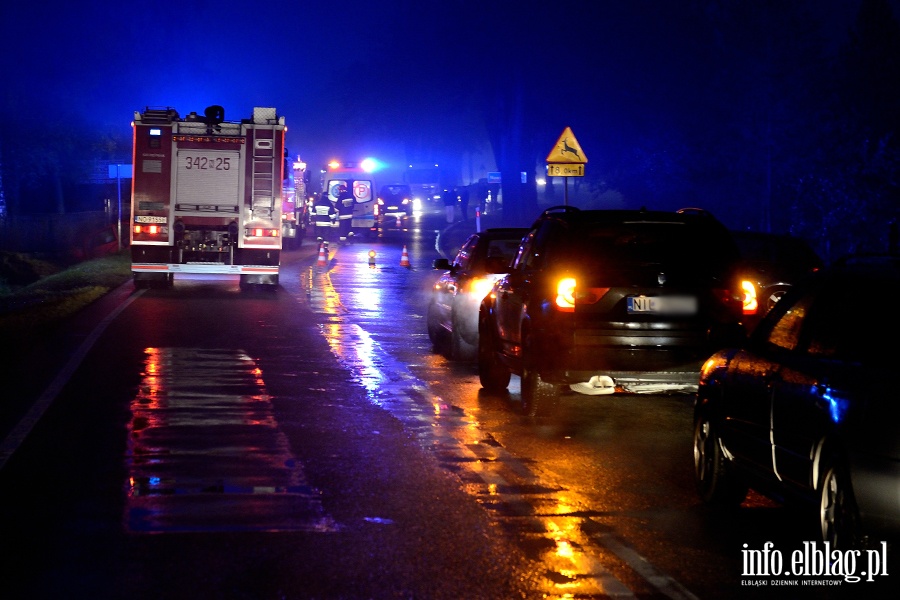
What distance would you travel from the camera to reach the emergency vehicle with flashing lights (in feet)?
187

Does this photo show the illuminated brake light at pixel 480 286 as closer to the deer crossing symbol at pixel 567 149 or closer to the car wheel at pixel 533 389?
the car wheel at pixel 533 389

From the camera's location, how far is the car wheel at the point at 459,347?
15.3 meters

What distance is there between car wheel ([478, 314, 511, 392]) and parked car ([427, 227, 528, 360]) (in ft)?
4.46

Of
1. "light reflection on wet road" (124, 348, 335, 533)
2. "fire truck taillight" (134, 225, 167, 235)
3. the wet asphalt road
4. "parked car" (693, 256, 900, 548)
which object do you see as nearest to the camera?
"parked car" (693, 256, 900, 548)

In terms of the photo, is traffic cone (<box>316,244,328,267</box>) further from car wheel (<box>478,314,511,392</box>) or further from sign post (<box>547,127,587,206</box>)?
car wheel (<box>478,314,511,392</box>)

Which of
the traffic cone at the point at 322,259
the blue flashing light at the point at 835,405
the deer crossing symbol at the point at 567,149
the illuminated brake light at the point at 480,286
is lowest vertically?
the traffic cone at the point at 322,259

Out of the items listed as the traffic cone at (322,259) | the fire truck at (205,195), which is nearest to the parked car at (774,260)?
the fire truck at (205,195)

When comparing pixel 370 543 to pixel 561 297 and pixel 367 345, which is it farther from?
pixel 367 345

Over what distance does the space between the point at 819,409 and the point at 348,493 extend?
3133 millimetres

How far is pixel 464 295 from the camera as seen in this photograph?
15125 millimetres

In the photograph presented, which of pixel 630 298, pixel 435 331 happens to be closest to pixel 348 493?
pixel 630 298

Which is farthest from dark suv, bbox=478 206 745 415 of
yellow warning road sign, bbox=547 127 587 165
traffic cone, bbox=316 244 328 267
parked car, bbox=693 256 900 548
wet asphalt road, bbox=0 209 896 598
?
traffic cone, bbox=316 244 328 267

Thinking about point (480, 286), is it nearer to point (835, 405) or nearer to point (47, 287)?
point (835, 405)

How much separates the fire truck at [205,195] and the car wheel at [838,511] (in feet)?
66.0
